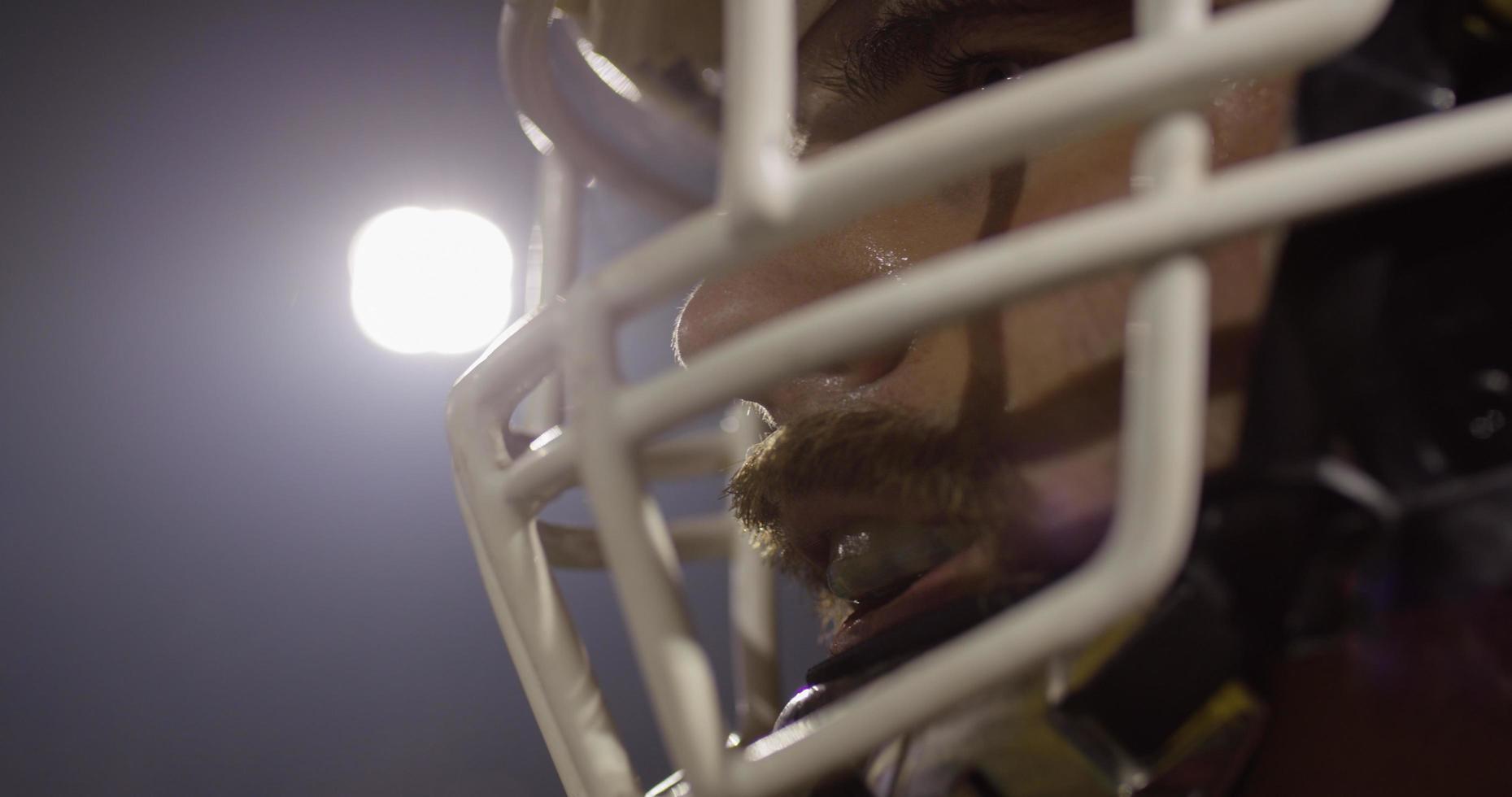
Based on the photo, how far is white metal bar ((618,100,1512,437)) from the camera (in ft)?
0.64

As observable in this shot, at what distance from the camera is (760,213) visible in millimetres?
232

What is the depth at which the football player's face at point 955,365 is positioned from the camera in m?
0.28

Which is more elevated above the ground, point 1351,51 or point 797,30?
point 797,30

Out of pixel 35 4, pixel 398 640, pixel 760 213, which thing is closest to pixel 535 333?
pixel 760 213

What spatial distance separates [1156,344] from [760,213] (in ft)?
0.35

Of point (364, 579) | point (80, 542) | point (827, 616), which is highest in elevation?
point (80, 542)

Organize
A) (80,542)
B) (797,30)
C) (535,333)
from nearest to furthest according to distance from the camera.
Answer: (535,333) < (797,30) < (80,542)

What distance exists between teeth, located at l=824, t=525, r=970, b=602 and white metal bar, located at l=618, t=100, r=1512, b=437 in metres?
0.13

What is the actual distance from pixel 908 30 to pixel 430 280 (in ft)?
2.15

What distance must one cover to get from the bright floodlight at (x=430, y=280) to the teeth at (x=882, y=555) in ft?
2.06

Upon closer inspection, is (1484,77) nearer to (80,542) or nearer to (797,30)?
(797,30)

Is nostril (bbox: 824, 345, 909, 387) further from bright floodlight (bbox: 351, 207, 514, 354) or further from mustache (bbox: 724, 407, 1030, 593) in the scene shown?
bright floodlight (bbox: 351, 207, 514, 354)

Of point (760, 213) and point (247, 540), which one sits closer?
point (760, 213)

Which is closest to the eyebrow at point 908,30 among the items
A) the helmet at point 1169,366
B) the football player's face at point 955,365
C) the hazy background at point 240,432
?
the football player's face at point 955,365
